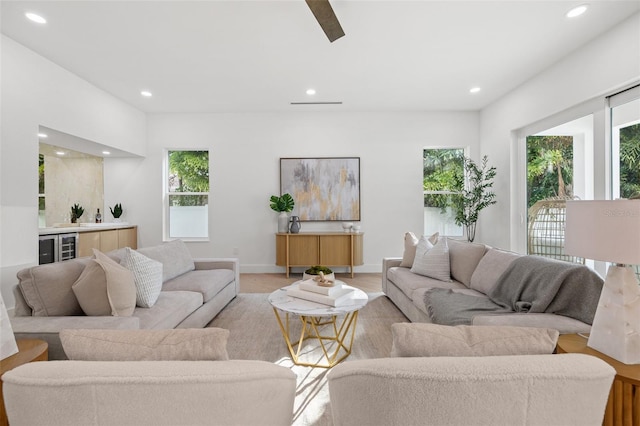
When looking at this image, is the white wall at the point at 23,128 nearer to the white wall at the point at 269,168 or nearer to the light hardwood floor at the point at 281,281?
the white wall at the point at 269,168

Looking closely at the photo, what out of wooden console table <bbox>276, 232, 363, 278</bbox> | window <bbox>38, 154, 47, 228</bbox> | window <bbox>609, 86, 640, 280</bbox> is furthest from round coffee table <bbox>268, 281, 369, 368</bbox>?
window <bbox>38, 154, 47, 228</bbox>

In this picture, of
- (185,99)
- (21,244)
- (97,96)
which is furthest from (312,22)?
(21,244)

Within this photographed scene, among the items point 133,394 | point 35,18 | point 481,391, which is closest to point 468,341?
point 481,391

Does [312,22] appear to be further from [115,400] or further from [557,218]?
[557,218]

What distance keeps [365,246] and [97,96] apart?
4642 mm

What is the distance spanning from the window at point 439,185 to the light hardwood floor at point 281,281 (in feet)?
4.74

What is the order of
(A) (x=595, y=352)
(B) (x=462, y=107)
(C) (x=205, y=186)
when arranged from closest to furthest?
(A) (x=595, y=352), (B) (x=462, y=107), (C) (x=205, y=186)

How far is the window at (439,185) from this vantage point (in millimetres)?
5555

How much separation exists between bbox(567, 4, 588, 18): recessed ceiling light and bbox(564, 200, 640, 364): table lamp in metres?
2.32

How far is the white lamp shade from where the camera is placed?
1.19m

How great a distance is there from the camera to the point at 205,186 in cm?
562

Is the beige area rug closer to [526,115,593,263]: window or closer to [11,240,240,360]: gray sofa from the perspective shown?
[11,240,240,360]: gray sofa

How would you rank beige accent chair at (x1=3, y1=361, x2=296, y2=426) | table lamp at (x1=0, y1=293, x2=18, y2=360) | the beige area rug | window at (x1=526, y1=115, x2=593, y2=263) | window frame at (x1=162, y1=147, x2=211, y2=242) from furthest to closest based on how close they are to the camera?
window frame at (x1=162, y1=147, x2=211, y2=242) → window at (x1=526, y1=115, x2=593, y2=263) → the beige area rug → table lamp at (x1=0, y1=293, x2=18, y2=360) → beige accent chair at (x1=3, y1=361, x2=296, y2=426)

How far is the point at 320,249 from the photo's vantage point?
5.14 m
